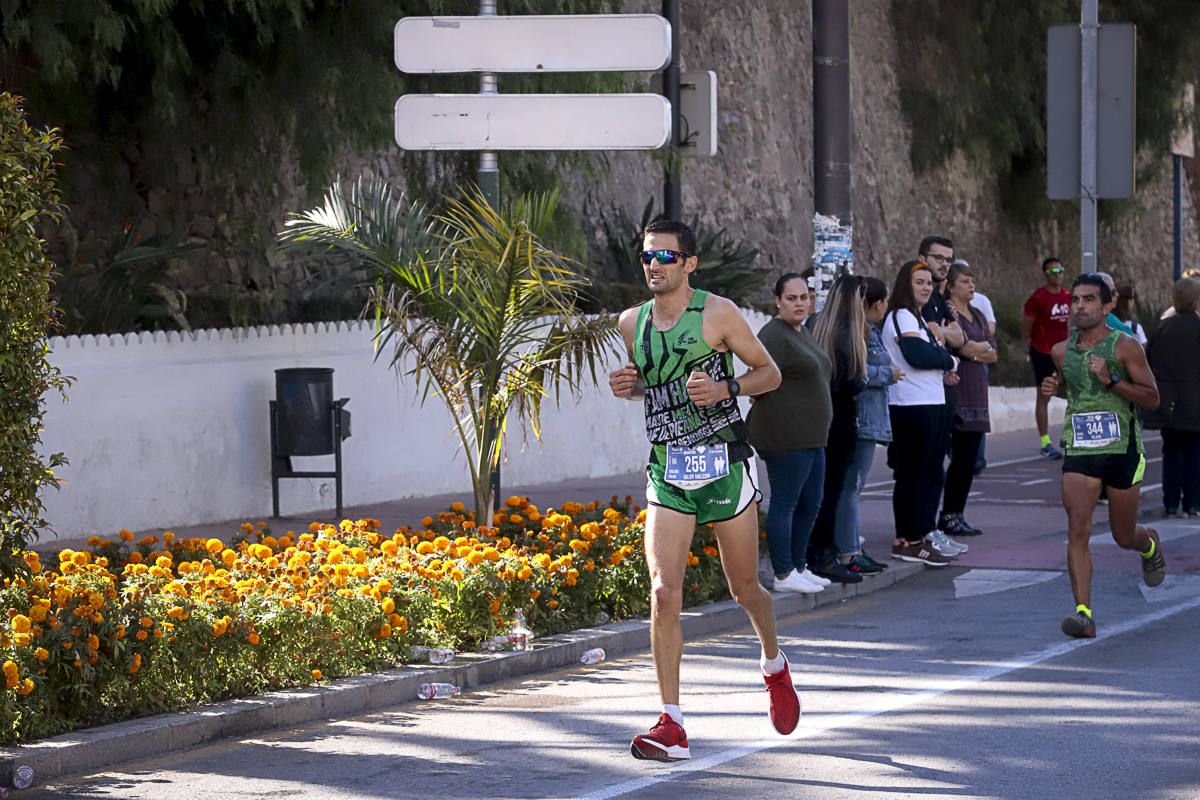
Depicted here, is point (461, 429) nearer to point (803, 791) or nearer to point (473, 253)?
point (473, 253)

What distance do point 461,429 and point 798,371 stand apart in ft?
6.73

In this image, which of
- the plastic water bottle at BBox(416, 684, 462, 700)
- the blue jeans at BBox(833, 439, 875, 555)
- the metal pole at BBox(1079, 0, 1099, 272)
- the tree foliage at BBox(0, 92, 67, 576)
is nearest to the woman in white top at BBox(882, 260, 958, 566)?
the blue jeans at BBox(833, 439, 875, 555)

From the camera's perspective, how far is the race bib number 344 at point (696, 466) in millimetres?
6922

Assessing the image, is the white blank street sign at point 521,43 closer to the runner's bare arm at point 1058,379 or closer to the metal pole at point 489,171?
the metal pole at point 489,171

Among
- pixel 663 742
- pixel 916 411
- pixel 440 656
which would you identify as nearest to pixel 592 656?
pixel 440 656

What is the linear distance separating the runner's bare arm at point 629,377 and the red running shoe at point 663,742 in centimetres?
119

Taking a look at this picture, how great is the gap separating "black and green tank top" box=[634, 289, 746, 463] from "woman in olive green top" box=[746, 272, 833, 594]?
3257mm

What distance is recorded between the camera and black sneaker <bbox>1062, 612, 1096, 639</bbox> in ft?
31.0

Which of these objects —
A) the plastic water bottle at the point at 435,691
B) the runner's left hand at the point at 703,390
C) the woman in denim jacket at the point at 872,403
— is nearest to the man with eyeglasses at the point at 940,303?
the woman in denim jacket at the point at 872,403

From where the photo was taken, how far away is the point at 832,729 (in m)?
7.42

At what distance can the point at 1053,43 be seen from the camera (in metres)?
17.3

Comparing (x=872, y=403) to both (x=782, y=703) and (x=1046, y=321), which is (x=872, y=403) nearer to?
(x=782, y=703)

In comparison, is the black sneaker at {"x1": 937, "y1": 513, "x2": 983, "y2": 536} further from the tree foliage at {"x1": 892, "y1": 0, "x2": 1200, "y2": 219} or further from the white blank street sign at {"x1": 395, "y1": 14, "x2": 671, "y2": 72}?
the tree foliage at {"x1": 892, "y1": 0, "x2": 1200, "y2": 219}

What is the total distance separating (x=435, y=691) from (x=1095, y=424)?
12.1ft
